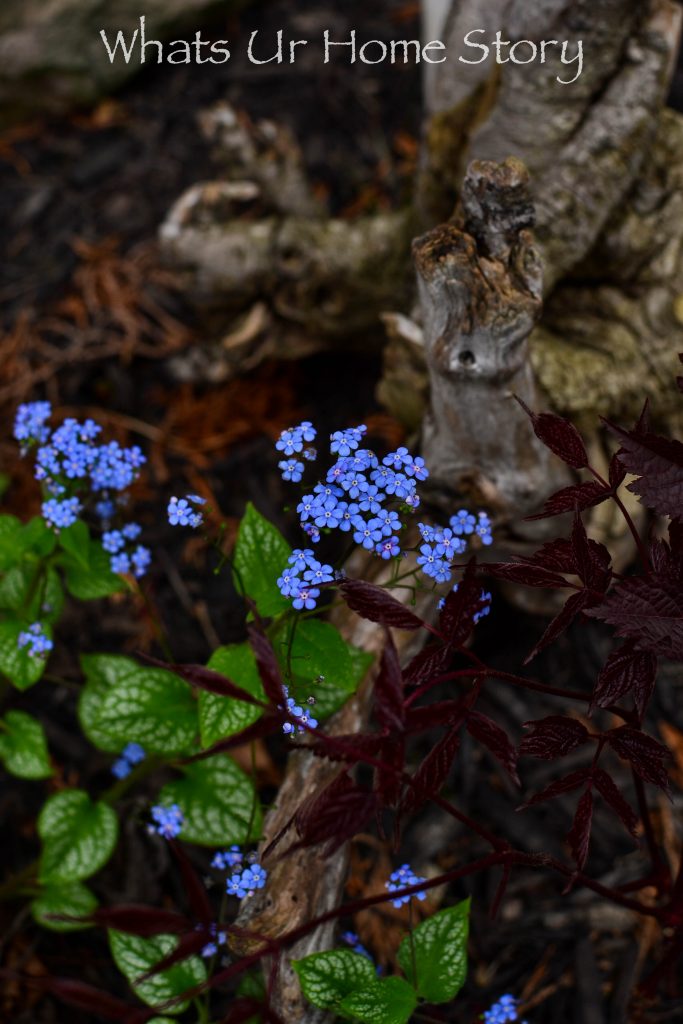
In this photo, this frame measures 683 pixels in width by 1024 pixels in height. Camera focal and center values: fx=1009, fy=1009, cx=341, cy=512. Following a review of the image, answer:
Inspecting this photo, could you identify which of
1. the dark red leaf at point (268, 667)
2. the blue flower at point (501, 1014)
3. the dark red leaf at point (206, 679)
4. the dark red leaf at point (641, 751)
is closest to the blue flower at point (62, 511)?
the dark red leaf at point (206, 679)

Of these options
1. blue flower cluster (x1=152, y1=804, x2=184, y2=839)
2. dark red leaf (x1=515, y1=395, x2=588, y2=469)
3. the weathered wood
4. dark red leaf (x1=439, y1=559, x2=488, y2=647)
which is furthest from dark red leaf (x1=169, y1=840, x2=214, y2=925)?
the weathered wood

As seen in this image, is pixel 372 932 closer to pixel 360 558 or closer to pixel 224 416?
pixel 360 558

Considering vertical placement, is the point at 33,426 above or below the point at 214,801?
above

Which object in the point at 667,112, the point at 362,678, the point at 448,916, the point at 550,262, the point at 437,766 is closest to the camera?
the point at 437,766

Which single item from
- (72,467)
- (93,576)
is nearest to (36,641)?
(93,576)

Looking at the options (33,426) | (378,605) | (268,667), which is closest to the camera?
(268,667)

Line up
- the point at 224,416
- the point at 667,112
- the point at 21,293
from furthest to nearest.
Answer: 1. the point at 21,293
2. the point at 224,416
3. the point at 667,112

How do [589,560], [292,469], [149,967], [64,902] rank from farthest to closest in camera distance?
[64,902] → [149,967] → [292,469] → [589,560]

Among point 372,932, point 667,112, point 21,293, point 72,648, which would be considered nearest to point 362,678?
point 372,932

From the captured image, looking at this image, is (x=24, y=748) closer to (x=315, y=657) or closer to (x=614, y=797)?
(x=315, y=657)
